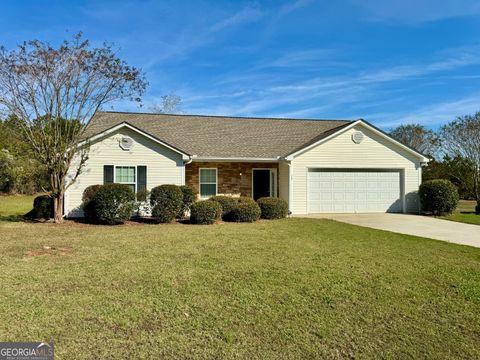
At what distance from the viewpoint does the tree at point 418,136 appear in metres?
35.8

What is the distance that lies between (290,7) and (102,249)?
11037mm

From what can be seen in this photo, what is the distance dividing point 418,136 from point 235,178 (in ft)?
87.8

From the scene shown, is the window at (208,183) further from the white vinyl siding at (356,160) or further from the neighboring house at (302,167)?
the white vinyl siding at (356,160)

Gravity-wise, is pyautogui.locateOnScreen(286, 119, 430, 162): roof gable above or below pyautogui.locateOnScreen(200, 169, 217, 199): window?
above

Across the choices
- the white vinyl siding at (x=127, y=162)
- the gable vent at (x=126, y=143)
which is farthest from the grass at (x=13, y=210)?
the gable vent at (x=126, y=143)

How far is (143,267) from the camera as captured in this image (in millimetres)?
7035

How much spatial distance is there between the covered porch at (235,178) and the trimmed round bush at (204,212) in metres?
4.02

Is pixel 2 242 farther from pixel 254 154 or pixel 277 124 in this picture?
pixel 277 124

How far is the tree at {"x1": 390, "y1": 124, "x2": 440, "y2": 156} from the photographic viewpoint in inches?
1411

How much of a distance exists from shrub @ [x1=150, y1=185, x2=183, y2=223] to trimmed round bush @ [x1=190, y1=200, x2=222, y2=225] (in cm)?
69

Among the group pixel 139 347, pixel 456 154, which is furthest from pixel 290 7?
pixel 456 154
